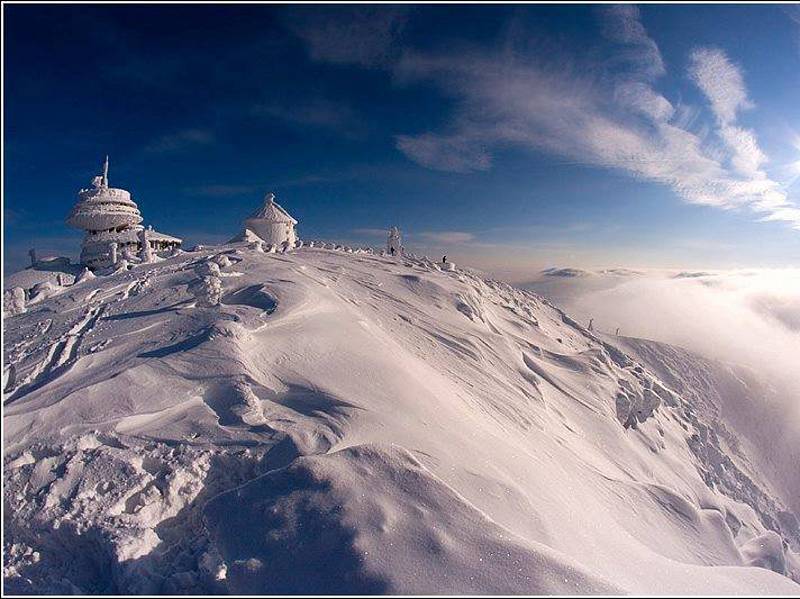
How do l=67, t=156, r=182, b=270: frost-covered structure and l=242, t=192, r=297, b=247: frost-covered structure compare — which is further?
l=242, t=192, r=297, b=247: frost-covered structure

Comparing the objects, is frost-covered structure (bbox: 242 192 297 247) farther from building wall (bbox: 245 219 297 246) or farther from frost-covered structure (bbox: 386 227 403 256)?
frost-covered structure (bbox: 386 227 403 256)

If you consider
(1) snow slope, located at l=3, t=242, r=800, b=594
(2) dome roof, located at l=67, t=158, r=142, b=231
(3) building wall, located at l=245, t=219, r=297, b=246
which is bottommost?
(1) snow slope, located at l=3, t=242, r=800, b=594

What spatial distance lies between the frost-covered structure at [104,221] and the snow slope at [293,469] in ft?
58.0

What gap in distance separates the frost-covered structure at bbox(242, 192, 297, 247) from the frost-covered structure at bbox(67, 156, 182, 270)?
699 centimetres

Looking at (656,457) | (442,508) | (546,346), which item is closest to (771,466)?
(656,457)

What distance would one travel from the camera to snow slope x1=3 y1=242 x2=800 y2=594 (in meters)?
5.12

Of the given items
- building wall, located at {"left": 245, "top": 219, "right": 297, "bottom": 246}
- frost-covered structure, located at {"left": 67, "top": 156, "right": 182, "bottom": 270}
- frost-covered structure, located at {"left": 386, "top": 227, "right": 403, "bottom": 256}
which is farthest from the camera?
frost-covered structure, located at {"left": 386, "top": 227, "right": 403, "bottom": 256}

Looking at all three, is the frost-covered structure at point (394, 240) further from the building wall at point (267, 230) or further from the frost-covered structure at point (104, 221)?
the frost-covered structure at point (104, 221)

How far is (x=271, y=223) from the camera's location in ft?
102

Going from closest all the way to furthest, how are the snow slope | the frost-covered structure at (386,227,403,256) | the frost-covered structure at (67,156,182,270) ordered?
the snow slope < the frost-covered structure at (67,156,182,270) < the frost-covered structure at (386,227,403,256)

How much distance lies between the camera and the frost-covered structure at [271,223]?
102 feet

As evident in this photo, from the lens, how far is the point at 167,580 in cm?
504

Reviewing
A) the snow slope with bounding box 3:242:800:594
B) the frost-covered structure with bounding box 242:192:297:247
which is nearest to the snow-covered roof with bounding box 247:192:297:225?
the frost-covered structure with bounding box 242:192:297:247

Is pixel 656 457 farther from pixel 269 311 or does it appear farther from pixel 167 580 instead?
pixel 167 580
